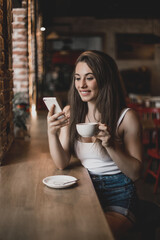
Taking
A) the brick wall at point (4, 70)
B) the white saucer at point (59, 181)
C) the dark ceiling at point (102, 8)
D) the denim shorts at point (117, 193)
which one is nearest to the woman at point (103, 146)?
the denim shorts at point (117, 193)

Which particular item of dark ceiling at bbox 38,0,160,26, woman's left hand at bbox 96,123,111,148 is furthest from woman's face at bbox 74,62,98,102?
dark ceiling at bbox 38,0,160,26

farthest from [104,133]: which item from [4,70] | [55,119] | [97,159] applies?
[4,70]

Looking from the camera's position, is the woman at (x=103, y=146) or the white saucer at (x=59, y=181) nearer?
the white saucer at (x=59, y=181)

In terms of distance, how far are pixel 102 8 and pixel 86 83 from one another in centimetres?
800

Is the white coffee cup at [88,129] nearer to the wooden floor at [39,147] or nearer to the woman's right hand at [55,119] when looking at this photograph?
the woman's right hand at [55,119]

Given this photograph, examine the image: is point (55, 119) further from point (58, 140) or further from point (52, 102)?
point (58, 140)

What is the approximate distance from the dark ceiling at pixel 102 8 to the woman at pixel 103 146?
6.99 metres

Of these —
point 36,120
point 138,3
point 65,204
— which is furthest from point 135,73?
point 65,204

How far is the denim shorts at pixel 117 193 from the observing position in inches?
68.8

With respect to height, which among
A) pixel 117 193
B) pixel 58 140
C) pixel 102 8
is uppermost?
A: pixel 102 8

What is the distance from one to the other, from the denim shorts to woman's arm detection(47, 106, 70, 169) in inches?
8.4

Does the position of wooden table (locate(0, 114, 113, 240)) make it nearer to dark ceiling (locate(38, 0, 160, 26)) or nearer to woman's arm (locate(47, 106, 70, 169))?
woman's arm (locate(47, 106, 70, 169))

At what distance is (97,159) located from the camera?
6.27 feet

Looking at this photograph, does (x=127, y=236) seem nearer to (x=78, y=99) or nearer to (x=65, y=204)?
(x=65, y=204)
